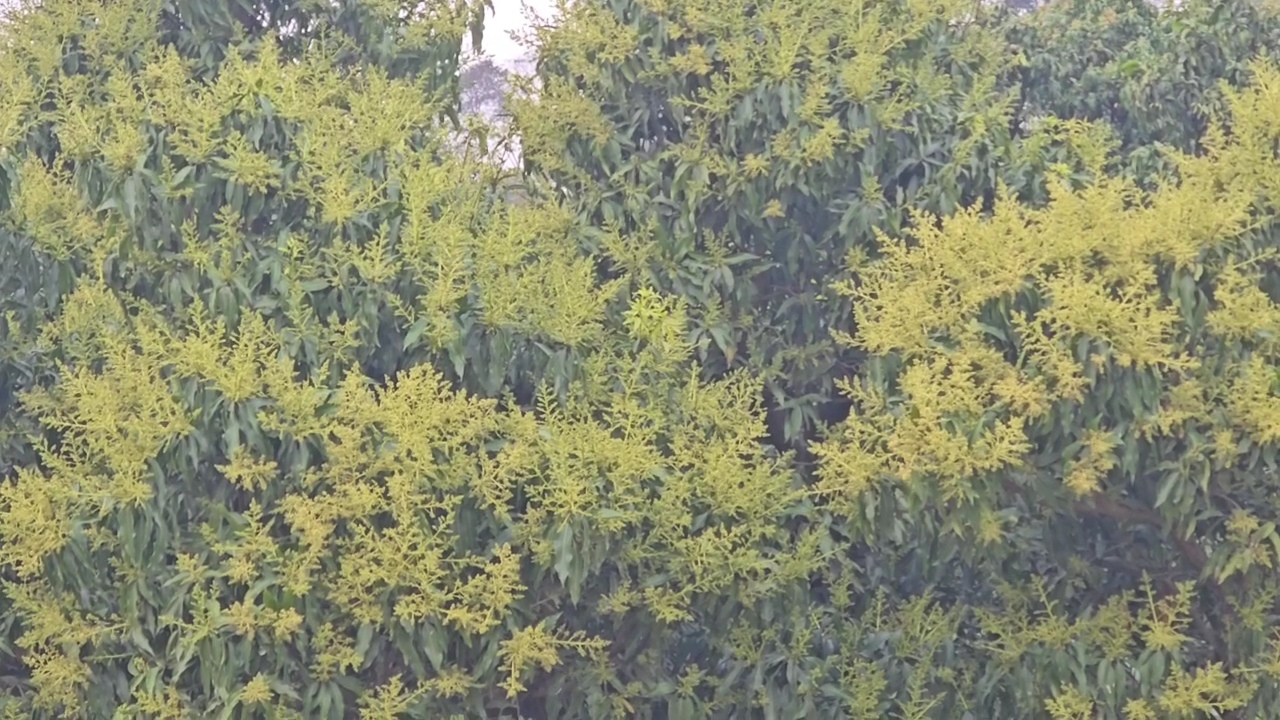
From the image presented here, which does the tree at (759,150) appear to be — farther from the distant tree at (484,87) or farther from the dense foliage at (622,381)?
the distant tree at (484,87)

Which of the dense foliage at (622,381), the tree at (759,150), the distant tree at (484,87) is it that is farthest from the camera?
the distant tree at (484,87)

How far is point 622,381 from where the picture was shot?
5.32 metres

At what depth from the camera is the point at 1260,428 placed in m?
4.66

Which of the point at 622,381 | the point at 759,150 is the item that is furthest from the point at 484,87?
the point at 622,381

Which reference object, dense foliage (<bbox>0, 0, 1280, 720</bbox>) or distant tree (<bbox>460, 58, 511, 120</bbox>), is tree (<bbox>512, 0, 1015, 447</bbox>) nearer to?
dense foliage (<bbox>0, 0, 1280, 720</bbox>)

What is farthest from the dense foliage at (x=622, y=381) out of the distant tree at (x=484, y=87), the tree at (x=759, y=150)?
the distant tree at (x=484, y=87)

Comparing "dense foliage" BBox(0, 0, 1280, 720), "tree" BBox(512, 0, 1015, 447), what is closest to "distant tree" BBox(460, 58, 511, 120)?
"dense foliage" BBox(0, 0, 1280, 720)

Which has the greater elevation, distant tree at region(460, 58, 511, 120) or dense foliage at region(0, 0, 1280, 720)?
distant tree at region(460, 58, 511, 120)

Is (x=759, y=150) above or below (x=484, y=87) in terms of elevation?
below

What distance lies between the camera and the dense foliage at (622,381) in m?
4.82

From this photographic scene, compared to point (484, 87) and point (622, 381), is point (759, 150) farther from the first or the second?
point (484, 87)

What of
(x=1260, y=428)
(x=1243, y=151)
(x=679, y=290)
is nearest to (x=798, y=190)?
(x=679, y=290)

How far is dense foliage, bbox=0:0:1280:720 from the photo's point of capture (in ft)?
15.8

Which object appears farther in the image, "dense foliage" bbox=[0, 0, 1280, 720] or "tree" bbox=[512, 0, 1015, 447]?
"tree" bbox=[512, 0, 1015, 447]
